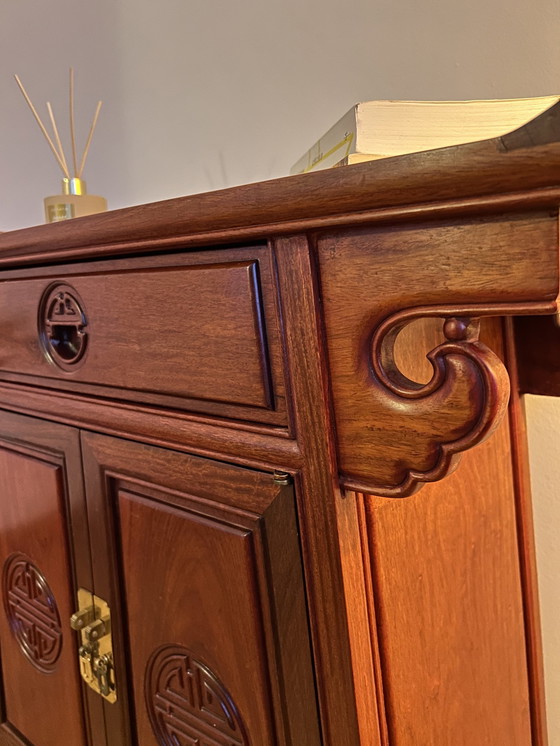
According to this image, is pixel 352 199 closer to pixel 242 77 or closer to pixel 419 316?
pixel 419 316

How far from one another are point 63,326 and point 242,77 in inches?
20.4

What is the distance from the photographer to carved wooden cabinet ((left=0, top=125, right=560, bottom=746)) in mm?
286

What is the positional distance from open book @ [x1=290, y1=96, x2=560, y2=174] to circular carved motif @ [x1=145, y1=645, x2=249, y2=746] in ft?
1.23

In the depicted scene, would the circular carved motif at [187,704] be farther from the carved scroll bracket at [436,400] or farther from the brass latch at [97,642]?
the carved scroll bracket at [436,400]

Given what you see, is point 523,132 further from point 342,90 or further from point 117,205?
point 117,205

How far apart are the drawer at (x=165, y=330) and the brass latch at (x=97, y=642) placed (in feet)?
0.62

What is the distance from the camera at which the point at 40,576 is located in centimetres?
61

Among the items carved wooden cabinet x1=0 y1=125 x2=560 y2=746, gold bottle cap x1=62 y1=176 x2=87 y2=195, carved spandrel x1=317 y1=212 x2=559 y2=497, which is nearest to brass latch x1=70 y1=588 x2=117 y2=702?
carved wooden cabinet x1=0 y1=125 x2=560 y2=746

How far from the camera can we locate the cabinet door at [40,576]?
1.80 ft

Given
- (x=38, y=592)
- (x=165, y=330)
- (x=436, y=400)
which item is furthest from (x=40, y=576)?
(x=436, y=400)

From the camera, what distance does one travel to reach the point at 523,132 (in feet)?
0.76

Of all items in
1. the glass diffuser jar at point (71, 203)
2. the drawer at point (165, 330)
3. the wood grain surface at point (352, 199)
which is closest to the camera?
the wood grain surface at point (352, 199)

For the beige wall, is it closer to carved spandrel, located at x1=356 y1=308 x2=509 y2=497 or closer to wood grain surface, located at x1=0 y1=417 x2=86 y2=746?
carved spandrel, located at x1=356 y1=308 x2=509 y2=497

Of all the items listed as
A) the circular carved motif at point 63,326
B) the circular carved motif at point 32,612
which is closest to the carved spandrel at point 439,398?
the circular carved motif at point 63,326
